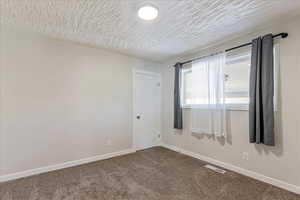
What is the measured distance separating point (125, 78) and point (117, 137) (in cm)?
148

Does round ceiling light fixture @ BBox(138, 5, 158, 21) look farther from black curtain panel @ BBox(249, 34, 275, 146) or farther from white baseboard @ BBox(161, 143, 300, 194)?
white baseboard @ BBox(161, 143, 300, 194)

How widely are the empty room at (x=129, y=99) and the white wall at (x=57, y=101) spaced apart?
2 centimetres

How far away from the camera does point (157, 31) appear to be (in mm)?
2598

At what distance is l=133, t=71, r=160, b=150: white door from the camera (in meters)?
4.03

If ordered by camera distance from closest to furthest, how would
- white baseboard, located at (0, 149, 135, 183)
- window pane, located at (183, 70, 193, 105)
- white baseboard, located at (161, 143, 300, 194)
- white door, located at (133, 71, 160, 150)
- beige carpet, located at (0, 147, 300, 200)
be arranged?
1. beige carpet, located at (0, 147, 300, 200)
2. white baseboard, located at (161, 143, 300, 194)
3. white baseboard, located at (0, 149, 135, 183)
4. window pane, located at (183, 70, 193, 105)
5. white door, located at (133, 71, 160, 150)

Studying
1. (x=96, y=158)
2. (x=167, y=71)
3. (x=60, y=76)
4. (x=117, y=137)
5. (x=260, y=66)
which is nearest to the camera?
(x=260, y=66)

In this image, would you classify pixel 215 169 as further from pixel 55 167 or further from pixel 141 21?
pixel 55 167

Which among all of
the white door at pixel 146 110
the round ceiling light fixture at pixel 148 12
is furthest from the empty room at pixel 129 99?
the white door at pixel 146 110

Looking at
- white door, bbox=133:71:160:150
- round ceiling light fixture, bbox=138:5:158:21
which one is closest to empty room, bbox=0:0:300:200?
round ceiling light fixture, bbox=138:5:158:21

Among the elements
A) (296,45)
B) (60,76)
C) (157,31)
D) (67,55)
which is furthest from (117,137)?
(296,45)

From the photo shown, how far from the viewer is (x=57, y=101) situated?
2.90m

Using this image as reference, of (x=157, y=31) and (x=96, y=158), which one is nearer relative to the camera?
(x=157, y=31)

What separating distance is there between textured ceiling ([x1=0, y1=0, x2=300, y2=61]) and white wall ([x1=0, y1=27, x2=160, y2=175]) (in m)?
0.39

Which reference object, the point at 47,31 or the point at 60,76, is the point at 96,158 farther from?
the point at 47,31
